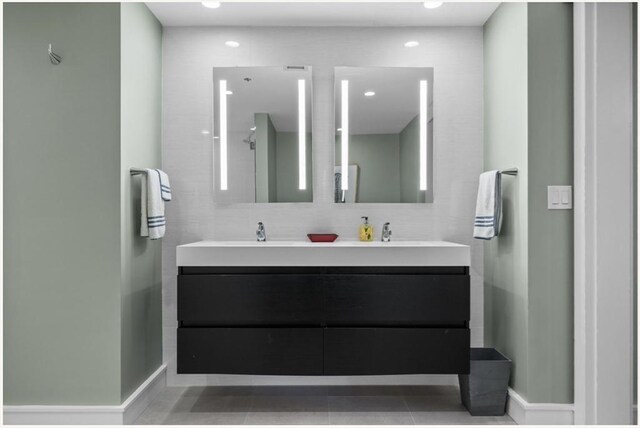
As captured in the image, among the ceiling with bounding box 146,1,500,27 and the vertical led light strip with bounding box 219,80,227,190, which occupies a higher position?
the ceiling with bounding box 146,1,500,27

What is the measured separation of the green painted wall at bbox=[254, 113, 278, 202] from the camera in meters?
2.71

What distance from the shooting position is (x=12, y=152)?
A: 2.10 metres

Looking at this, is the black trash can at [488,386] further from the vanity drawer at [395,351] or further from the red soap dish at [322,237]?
the red soap dish at [322,237]

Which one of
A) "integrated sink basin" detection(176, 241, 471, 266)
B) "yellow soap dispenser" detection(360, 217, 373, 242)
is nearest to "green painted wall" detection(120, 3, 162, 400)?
"integrated sink basin" detection(176, 241, 471, 266)

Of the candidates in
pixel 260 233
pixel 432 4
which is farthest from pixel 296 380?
pixel 432 4

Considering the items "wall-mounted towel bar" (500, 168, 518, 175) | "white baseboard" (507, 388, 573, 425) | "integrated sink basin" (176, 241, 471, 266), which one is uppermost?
"wall-mounted towel bar" (500, 168, 518, 175)

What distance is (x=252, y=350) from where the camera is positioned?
7.15ft

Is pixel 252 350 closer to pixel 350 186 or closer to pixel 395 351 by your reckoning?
pixel 395 351

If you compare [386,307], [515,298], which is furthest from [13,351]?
[515,298]

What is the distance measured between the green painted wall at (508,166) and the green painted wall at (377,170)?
1.79 feet

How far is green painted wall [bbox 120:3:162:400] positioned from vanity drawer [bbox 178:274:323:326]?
28cm

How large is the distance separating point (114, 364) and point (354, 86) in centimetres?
196

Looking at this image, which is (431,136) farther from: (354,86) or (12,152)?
(12,152)

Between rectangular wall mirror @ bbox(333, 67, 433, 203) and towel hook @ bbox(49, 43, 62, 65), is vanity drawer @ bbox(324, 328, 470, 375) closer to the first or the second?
rectangular wall mirror @ bbox(333, 67, 433, 203)
